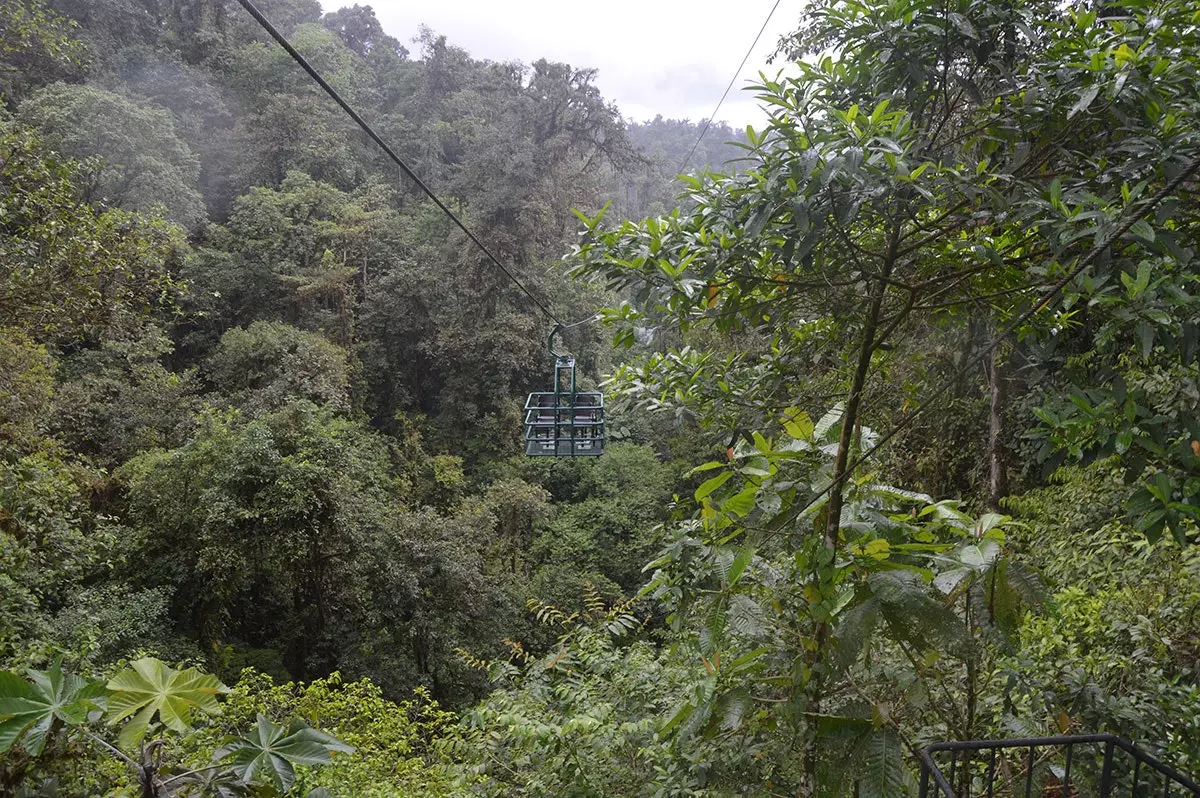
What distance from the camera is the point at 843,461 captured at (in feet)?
5.21

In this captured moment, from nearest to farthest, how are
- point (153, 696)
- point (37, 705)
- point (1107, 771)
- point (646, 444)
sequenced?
point (37, 705) → point (153, 696) → point (1107, 771) → point (646, 444)

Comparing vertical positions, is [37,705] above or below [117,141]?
below

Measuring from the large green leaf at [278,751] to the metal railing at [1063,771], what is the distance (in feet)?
4.04

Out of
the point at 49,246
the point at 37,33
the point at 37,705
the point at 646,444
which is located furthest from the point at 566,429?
the point at 646,444

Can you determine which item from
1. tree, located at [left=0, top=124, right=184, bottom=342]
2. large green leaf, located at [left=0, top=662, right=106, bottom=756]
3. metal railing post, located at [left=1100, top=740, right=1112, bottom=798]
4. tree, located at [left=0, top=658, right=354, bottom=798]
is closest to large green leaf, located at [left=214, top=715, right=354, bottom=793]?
tree, located at [left=0, top=658, right=354, bottom=798]

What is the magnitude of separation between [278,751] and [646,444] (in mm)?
12392

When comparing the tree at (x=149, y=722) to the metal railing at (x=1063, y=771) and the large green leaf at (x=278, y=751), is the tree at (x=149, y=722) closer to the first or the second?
the large green leaf at (x=278, y=751)

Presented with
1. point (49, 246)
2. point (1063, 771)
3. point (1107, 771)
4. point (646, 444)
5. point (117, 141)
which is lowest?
point (646, 444)

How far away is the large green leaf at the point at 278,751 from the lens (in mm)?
1306

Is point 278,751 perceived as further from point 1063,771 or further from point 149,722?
point 1063,771

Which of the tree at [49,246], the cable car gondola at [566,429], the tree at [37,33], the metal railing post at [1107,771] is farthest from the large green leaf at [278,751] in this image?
the tree at [37,33]

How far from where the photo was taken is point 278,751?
1340 millimetres

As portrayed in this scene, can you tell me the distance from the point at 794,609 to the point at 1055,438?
731 millimetres

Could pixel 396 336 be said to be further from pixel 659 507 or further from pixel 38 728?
pixel 38 728
